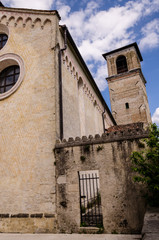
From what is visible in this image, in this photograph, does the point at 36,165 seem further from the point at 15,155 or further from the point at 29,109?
the point at 29,109

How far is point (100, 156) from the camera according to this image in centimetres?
640

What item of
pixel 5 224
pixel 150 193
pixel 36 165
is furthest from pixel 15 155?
pixel 150 193

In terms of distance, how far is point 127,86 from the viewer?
26.7 meters

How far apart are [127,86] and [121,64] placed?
4.54m

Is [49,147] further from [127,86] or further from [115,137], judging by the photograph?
[127,86]

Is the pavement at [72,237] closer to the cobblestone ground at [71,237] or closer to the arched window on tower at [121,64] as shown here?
the cobblestone ground at [71,237]

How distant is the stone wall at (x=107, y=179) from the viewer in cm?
570

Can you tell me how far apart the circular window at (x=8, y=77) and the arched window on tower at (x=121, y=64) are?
71.4ft

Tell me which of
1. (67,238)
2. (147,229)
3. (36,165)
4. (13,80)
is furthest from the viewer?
(13,80)

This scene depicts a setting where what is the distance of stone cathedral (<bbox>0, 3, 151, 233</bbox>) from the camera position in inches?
237

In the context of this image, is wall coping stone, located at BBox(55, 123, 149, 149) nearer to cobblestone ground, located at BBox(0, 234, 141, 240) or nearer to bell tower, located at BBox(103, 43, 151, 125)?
cobblestone ground, located at BBox(0, 234, 141, 240)

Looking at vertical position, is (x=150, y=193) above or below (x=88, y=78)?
below

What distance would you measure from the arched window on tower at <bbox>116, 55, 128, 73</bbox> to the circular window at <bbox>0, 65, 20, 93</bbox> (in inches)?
857

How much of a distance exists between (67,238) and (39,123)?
4074mm
